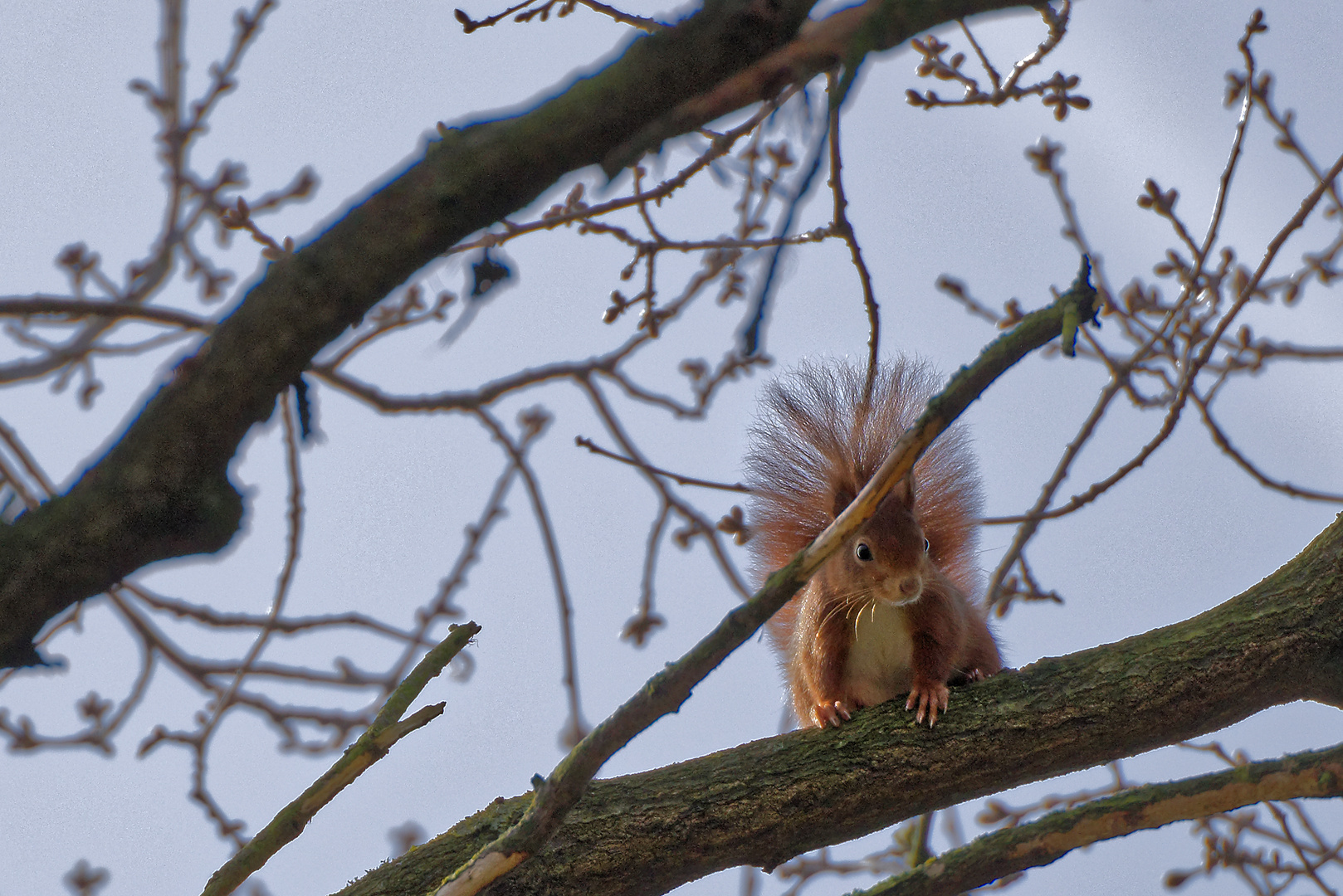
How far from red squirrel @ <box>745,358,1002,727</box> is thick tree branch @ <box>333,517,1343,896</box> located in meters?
0.28

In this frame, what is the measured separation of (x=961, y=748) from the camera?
2072mm

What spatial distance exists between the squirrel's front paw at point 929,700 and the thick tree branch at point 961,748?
3cm

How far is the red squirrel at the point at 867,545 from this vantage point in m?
2.69

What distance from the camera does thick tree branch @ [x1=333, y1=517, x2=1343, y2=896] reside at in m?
1.95

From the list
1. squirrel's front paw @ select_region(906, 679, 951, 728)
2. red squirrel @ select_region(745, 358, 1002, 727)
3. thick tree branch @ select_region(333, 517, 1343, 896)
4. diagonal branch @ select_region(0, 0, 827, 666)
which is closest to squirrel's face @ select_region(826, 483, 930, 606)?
red squirrel @ select_region(745, 358, 1002, 727)

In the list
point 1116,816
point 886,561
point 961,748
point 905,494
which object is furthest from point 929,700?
point 905,494

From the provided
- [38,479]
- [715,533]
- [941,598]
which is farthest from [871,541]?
[38,479]

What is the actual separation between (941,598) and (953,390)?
1.36 m

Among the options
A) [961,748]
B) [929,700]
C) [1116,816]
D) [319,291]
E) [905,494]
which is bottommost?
[1116,816]

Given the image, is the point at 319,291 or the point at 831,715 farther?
the point at 831,715

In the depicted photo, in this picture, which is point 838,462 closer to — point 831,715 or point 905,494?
point 905,494

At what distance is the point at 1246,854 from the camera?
9.03ft

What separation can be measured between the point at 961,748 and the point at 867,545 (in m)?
0.75

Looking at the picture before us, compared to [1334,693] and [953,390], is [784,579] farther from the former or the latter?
[1334,693]
